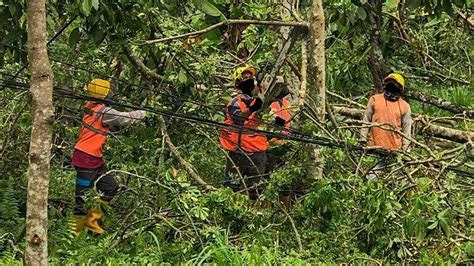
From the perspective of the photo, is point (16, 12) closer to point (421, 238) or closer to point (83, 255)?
point (83, 255)

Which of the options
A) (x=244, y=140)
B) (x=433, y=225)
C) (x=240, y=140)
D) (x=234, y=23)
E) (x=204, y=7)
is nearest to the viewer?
(x=204, y=7)

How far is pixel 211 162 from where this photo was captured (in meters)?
8.73

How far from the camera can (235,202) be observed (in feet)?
22.3

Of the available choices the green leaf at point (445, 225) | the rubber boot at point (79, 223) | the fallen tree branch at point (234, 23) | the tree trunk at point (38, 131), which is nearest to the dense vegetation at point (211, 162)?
the green leaf at point (445, 225)

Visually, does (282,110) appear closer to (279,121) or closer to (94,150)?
(279,121)

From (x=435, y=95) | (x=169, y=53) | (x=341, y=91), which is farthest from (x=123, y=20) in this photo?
(x=435, y=95)

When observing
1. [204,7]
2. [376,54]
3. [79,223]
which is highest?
[204,7]

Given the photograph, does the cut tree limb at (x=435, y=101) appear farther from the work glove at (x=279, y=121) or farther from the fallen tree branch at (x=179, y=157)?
the fallen tree branch at (x=179, y=157)

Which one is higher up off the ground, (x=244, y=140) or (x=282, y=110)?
(x=282, y=110)

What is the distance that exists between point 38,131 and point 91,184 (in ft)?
12.2

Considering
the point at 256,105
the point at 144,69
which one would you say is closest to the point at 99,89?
the point at 144,69

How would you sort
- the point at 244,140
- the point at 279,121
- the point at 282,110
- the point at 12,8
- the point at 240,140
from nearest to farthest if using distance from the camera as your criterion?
the point at 12,8, the point at 282,110, the point at 279,121, the point at 240,140, the point at 244,140

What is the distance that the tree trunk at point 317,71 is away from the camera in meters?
7.54

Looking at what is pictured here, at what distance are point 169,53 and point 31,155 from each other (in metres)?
3.61
